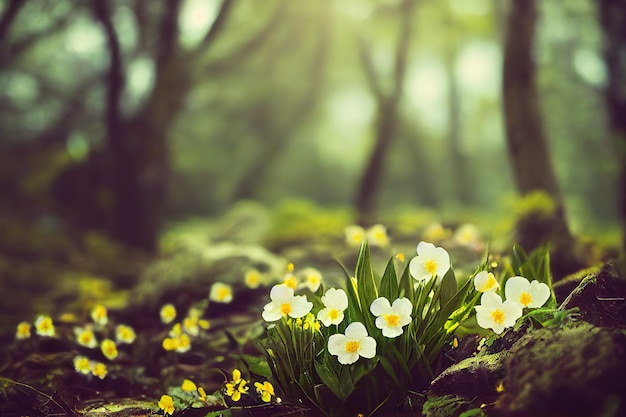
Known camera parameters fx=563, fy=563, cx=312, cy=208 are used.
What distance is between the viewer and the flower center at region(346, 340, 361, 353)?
2.29m

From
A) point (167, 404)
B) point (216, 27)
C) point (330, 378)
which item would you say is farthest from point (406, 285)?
point (216, 27)

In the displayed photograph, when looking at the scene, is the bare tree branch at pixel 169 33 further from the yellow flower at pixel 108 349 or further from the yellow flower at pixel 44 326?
the yellow flower at pixel 108 349

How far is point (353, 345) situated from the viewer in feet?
7.54

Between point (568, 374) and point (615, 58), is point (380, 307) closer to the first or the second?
→ point (568, 374)

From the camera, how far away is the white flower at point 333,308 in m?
2.40

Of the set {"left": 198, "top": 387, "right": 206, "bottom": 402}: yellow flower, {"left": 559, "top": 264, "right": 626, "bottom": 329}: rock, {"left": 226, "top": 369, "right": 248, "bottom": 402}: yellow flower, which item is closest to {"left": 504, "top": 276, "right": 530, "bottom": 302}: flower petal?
{"left": 559, "top": 264, "right": 626, "bottom": 329}: rock

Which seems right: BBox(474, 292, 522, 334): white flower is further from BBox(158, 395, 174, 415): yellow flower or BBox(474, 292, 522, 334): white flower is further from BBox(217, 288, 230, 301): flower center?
BBox(217, 288, 230, 301): flower center

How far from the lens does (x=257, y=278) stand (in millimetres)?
3701

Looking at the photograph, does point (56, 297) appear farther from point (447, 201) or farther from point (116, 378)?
point (447, 201)

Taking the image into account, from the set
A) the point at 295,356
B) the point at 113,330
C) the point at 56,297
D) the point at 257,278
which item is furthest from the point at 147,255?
the point at 295,356

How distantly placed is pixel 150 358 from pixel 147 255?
480 cm

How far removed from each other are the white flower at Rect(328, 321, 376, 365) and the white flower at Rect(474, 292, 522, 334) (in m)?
0.47

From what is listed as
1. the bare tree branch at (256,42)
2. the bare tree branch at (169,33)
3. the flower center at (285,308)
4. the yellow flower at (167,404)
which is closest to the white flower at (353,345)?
the flower center at (285,308)

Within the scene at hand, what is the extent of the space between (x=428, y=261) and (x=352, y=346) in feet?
1.69
